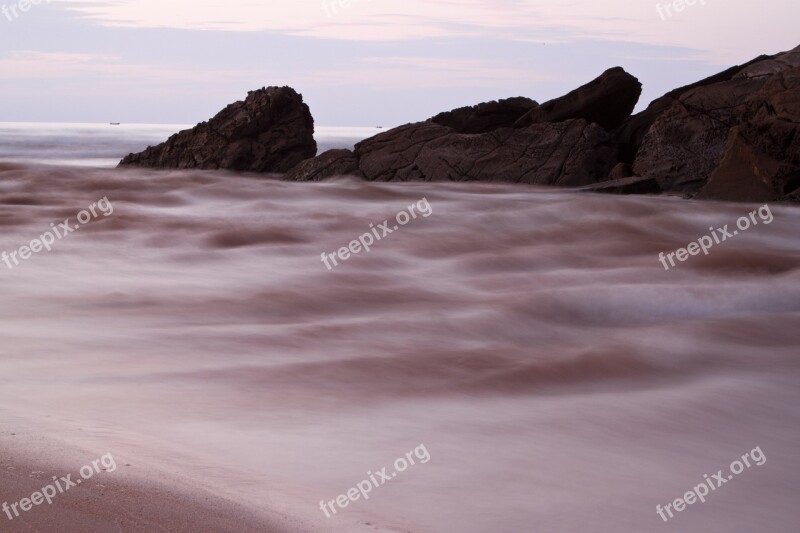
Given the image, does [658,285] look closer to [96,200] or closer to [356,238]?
[356,238]

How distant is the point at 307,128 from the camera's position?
24.0 meters

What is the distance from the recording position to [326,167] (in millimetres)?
20453

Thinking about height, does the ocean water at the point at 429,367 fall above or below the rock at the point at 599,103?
below

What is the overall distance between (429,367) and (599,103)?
1609 centimetres

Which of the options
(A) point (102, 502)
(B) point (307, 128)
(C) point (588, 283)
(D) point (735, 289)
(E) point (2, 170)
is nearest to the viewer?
(A) point (102, 502)

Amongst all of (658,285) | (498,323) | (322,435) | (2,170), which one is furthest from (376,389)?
(2,170)

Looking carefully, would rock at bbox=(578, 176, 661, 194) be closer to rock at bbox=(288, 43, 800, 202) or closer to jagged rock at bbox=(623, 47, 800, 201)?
rock at bbox=(288, 43, 800, 202)

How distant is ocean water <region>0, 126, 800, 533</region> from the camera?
11.0ft

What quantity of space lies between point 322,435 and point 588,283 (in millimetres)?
4866

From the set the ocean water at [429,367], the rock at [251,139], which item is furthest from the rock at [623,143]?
the ocean water at [429,367]

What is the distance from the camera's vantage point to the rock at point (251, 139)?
2292 centimetres

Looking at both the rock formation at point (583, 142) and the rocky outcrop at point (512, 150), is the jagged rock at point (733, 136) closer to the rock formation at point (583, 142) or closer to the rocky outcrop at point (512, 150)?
the rock formation at point (583, 142)

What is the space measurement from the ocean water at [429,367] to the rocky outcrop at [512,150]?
23.0 ft

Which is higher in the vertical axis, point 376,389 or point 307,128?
point 307,128
